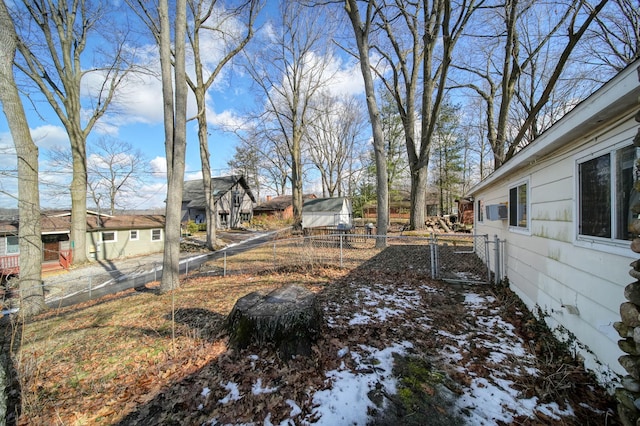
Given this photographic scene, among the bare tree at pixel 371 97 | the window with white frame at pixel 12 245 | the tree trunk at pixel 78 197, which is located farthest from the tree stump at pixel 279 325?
the window with white frame at pixel 12 245

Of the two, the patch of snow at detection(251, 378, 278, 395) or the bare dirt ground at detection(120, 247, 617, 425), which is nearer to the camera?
the bare dirt ground at detection(120, 247, 617, 425)

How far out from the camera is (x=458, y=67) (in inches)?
539

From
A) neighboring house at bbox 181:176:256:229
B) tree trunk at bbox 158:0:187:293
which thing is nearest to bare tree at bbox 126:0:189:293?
Result: tree trunk at bbox 158:0:187:293

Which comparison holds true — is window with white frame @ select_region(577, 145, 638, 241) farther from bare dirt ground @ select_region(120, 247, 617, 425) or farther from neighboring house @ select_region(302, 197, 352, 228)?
neighboring house @ select_region(302, 197, 352, 228)

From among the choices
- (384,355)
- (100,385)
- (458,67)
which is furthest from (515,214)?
(458,67)

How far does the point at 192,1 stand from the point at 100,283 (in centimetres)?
1378

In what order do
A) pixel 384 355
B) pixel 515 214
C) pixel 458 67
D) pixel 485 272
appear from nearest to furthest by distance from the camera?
1. pixel 384 355
2. pixel 515 214
3. pixel 485 272
4. pixel 458 67

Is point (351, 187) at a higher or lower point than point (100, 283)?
higher

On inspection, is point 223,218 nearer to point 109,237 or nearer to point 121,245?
point 121,245

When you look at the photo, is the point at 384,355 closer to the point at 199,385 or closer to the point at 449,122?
the point at 199,385

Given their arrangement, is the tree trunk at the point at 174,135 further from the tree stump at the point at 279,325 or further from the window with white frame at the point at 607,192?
the window with white frame at the point at 607,192

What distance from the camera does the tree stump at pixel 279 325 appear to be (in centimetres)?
320

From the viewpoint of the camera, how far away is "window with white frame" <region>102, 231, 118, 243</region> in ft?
52.0

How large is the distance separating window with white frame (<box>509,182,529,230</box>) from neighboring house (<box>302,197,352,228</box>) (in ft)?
69.4
